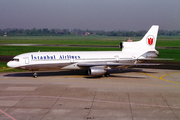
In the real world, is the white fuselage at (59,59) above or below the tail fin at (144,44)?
below

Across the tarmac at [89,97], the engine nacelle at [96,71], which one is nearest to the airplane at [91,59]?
the engine nacelle at [96,71]

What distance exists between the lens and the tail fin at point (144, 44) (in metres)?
40.6

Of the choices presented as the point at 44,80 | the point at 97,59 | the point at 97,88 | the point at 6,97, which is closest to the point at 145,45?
the point at 97,59

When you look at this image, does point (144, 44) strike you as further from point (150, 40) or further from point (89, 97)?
point (89, 97)

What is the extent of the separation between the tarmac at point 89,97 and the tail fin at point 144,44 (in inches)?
180

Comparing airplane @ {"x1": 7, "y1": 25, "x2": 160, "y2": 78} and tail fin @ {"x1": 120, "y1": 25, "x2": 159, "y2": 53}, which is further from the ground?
tail fin @ {"x1": 120, "y1": 25, "x2": 159, "y2": 53}

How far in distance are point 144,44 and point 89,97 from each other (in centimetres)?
1897

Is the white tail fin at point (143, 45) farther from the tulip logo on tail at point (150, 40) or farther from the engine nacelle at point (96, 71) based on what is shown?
the engine nacelle at point (96, 71)

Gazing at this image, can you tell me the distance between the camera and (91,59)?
123ft

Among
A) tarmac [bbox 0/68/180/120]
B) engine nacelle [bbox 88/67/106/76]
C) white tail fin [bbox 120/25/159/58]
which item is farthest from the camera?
white tail fin [bbox 120/25/159/58]

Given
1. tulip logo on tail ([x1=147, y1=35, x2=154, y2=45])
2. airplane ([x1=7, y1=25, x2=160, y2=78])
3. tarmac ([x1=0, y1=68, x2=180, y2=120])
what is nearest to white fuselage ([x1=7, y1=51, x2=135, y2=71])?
airplane ([x1=7, y1=25, x2=160, y2=78])

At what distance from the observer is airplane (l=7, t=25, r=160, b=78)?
35.4m

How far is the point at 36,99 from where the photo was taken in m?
25.2

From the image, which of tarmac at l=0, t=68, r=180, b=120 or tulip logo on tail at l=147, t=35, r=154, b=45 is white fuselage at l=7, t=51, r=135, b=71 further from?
tulip logo on tail at l=147, t=35, r=154, b=45
